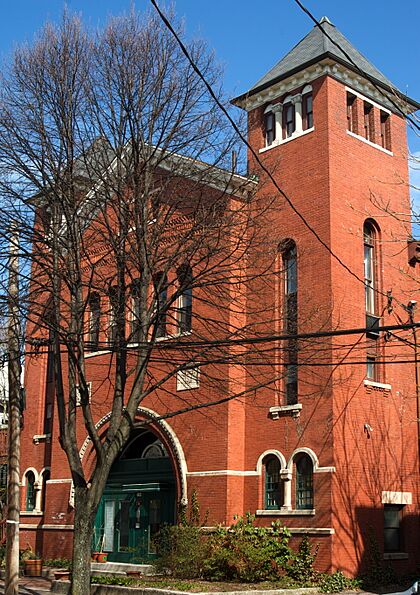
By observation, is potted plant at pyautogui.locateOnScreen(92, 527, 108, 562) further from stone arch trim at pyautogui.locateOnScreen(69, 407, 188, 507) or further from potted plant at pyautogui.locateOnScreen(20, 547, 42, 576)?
stone arch trim at pyautogui.locateOnScreen(69, 407, 188, 507)

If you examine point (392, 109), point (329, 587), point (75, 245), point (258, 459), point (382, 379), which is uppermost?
point (392, 109)

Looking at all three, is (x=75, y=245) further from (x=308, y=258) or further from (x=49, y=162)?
(x=308, y=258)

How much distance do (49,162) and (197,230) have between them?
3.43 m

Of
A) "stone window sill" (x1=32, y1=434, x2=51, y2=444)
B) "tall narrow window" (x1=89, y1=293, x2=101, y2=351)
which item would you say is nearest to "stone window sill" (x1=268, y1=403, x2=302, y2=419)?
"tall narrow window" (x1=89, y1=293, x2=101, y2=351)

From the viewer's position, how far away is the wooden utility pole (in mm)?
17891

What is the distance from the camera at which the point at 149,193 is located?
1748 centimetres

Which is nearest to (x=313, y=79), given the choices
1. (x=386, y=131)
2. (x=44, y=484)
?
(x=386, y=131)

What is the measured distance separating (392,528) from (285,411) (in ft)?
14.4

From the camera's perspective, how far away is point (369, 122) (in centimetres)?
2625

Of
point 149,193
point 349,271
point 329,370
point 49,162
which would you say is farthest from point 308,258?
A: point 49,162

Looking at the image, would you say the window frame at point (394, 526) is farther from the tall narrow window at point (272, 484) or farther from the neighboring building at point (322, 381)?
the tall narrow window at point (272, 484)

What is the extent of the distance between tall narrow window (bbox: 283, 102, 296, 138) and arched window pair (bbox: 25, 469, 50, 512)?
15.7 metres

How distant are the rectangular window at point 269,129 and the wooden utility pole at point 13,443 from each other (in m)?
10.9

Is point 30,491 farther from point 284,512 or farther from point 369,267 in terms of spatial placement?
point 369,267
